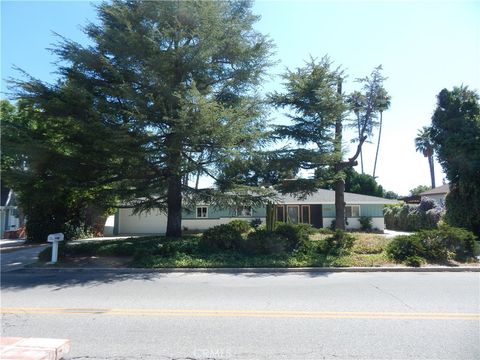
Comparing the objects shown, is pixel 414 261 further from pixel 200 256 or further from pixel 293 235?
pixel 200 256

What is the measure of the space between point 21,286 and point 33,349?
6783 millimetres

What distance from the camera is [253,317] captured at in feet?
22.2

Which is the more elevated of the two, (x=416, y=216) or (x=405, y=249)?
(x=416, y=216)

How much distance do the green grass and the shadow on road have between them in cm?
72

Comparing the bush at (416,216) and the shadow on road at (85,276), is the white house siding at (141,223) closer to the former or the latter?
the bush at (416,216)

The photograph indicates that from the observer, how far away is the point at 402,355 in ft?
16.3

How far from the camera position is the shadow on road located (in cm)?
1074

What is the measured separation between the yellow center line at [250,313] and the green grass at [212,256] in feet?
19.3

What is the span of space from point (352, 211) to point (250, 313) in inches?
1169

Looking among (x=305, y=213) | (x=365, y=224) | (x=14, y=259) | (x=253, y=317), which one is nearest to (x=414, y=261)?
(x=253, y=317)

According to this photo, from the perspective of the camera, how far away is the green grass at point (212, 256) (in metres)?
13.4

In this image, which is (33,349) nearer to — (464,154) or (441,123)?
(464,154)

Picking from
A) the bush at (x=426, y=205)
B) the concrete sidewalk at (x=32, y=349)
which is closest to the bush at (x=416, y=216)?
the bush at (x=426, y=205)

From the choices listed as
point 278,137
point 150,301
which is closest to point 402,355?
point 150,301
